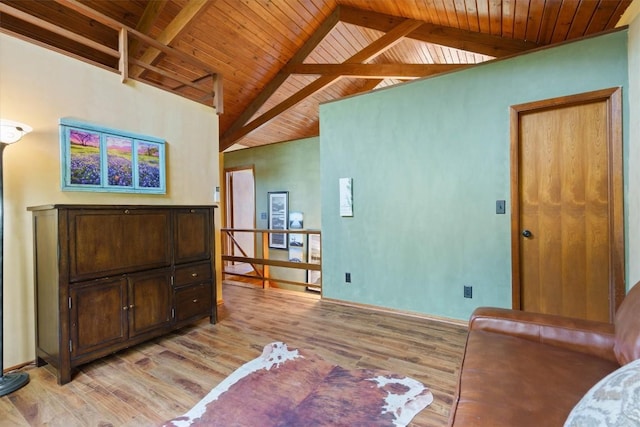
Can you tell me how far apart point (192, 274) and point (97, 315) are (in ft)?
2.58

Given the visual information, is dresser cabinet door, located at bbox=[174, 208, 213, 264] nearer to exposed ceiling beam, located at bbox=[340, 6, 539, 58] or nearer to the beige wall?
the beige wall

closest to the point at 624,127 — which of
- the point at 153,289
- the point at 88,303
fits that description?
the point at 153,289

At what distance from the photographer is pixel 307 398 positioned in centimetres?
173

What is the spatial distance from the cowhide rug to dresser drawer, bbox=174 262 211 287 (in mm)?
1040

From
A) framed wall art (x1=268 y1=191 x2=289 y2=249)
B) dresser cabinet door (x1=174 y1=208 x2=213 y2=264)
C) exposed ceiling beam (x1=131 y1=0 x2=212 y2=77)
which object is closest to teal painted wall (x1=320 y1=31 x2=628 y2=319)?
dresser cabinet door (x1=174 y1=208 x2=213 y2=264)

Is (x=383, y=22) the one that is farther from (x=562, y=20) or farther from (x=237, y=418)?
(x=237, y=418)

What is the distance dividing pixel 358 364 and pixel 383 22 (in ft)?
12.8

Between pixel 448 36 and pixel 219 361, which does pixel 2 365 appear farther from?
pixel 448 36

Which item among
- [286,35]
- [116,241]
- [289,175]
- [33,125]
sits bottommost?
[116,241]

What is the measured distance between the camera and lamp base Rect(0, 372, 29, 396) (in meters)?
1.83

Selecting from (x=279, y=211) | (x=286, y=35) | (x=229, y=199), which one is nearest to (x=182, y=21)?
(x=286, y=35)

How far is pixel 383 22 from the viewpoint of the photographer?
3680 millimetres

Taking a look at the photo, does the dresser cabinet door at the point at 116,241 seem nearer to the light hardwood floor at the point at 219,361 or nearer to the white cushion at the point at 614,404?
the light hardwood floor at the point at 219,361

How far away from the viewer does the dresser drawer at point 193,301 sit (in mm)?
2650
